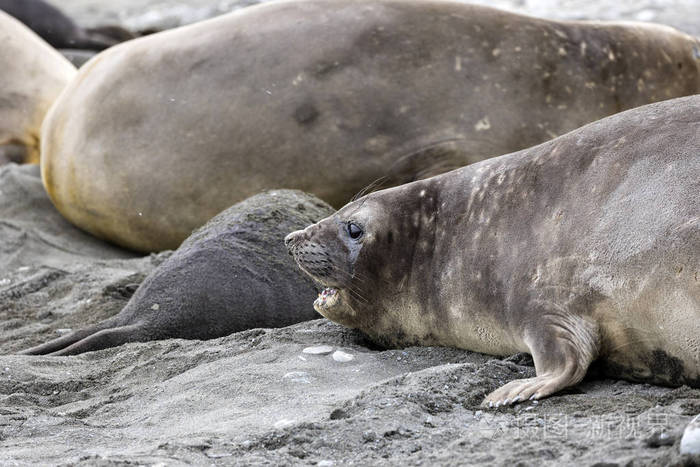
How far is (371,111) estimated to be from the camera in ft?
15.9

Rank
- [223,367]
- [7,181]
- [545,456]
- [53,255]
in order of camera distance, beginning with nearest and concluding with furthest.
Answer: [545,456], [223,367], [53,255], [7,181]

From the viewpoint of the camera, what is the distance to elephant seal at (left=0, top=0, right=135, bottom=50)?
923cm

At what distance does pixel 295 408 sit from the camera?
2.72 m

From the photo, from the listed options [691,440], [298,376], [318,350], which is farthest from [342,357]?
[691,440]

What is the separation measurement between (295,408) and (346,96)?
7.93ft

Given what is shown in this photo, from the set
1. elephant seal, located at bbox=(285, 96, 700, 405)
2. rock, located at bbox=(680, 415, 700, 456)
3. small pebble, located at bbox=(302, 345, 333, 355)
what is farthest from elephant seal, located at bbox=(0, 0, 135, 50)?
rock, located at bbox=(680, 415, 700, 456)

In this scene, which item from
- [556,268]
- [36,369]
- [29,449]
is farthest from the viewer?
[36,369]

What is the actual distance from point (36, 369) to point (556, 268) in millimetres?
1696

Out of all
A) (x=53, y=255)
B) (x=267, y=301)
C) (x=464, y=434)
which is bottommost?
(x=53, y=255)

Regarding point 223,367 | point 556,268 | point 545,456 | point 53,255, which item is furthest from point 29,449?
point 53,255

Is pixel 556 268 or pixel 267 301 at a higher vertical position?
pixel 556 268

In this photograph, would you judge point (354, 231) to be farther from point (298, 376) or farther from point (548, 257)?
point (548, 257)

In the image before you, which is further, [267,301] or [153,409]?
[267,301]

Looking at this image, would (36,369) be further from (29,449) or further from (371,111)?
(371,111)
